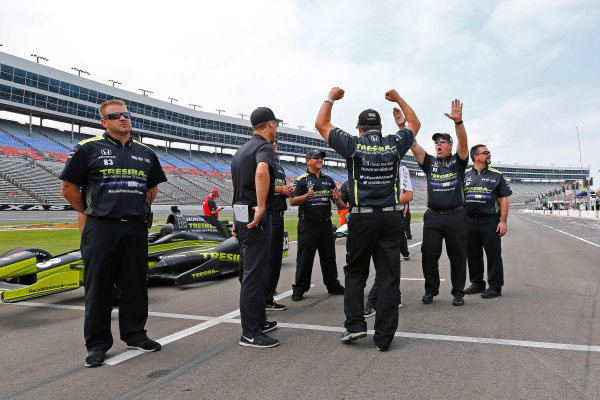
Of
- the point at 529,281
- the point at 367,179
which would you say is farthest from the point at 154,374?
the point at 529,281

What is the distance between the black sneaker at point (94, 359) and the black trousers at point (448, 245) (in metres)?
3.55

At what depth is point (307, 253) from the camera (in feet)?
17.8

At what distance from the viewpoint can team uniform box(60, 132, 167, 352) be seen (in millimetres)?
3193

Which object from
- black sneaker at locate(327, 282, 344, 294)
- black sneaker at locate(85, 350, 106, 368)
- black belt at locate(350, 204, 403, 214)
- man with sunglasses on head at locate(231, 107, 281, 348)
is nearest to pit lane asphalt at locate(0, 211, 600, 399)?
black sneaker at locate(85, 350, 106, 368)

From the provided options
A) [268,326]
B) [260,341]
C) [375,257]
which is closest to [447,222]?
[375,257]

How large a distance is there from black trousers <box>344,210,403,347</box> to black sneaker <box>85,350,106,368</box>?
1.88 m

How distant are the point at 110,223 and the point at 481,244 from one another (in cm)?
464

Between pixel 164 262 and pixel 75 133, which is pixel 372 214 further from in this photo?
pixel 75 133

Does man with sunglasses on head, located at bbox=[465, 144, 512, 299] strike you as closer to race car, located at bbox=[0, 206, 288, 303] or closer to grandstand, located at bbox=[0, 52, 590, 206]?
race car, located at bbox=[0, 206, 288, 303]

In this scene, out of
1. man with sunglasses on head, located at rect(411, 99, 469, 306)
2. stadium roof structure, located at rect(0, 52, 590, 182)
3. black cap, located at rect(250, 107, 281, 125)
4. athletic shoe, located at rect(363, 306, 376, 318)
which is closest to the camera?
black cap, located at rect(250, 107, 281, 125)

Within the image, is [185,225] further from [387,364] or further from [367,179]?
[387,364]

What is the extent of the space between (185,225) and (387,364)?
4578 mm

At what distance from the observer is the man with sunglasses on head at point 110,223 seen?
320 cm

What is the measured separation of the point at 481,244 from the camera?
Result: 224 inches
